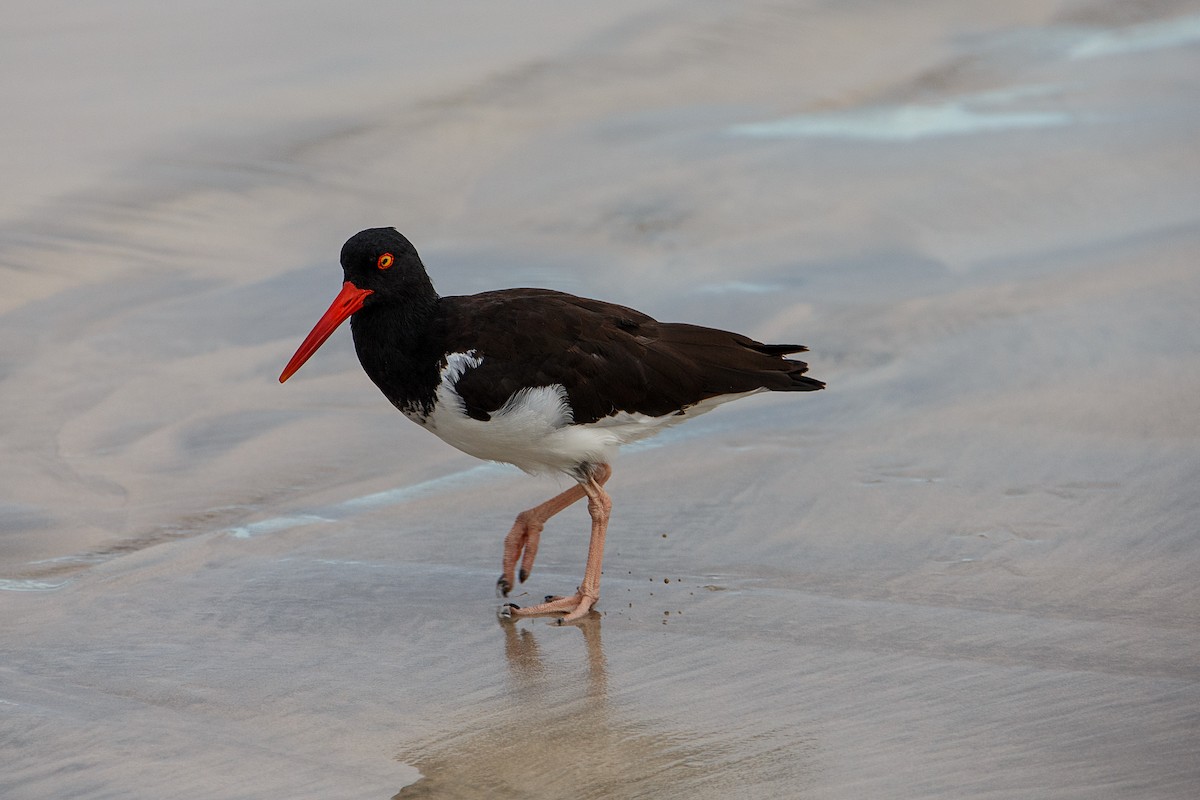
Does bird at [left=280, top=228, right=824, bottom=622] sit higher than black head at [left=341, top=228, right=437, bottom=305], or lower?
lower

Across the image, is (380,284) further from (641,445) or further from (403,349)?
(641,445)

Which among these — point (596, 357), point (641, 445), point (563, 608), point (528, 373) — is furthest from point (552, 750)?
point (641, 445)

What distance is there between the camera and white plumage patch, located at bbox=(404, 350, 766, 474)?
5.09m

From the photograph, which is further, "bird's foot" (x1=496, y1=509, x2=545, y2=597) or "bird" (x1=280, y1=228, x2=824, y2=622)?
"bird's foot" (x1=496, y1=509, x2=545, y2=597)

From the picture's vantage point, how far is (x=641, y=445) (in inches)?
254

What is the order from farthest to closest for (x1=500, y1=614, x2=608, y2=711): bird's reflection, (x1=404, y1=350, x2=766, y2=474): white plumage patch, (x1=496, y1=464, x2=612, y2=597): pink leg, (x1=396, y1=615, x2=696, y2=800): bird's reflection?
(x1=496, y1=464, x2=612, y2=597): pink leg → (x1=404, y1=350, x2=766, y2=474): white plumage patch → (x1=500, y1=614, x2=608, y2=711): bird's reflection → (x1=396, y1=615, x2=696, y2=800): bird's reflection

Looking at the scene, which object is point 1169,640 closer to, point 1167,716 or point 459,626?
point 1167,716

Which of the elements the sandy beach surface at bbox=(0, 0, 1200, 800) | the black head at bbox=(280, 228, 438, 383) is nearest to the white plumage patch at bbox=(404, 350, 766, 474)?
the black head at bbox=(280, 228, 438, 383)

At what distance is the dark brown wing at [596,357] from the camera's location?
5.12 meters

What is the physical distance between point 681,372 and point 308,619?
157cm

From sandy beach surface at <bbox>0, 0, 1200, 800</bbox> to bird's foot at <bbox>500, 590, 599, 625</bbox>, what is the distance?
49 mm

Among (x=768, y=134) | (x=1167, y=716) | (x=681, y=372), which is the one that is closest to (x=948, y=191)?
(x=768, y=134)

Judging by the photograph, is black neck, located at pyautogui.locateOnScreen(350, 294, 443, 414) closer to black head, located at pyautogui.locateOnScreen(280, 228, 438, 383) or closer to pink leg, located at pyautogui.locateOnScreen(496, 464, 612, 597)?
black head, located at pyautogui.locateOnScreen(280, 228, 438, 383)

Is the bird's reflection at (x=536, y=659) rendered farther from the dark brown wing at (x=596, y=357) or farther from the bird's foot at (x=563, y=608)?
the dark brown wing at (x=596, y=357)
